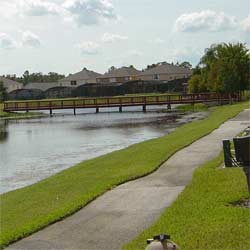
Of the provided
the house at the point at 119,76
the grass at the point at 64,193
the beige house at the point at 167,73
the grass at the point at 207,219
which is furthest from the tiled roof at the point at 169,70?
the grass at the point at 207,219

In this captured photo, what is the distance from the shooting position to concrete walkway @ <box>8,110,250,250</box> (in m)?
7.46

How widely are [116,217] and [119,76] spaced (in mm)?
145072

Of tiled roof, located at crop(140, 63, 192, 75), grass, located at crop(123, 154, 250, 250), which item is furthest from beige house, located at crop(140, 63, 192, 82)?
grass, located at crop(123, 154, 250, 250)

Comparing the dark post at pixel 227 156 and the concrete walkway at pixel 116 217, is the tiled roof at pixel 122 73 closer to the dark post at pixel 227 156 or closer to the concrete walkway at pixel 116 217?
the concrete walkway at pixel 116 217

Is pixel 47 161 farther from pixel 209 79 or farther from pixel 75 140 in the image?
pixel 209 79

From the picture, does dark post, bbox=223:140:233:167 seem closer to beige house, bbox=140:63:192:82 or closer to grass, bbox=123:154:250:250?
grass, bbox=123:154:250:250

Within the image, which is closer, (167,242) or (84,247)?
(167,242)

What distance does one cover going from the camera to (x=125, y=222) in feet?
27.3

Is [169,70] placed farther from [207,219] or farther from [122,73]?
[207,219]

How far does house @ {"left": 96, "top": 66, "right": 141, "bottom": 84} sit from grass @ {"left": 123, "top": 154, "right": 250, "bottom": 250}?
14175 centimetres

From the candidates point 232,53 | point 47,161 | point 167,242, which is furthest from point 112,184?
point 232,53

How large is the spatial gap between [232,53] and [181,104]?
45.7ft

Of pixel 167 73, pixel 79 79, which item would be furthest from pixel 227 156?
pixel 79 79

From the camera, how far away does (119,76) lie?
6024 inches
